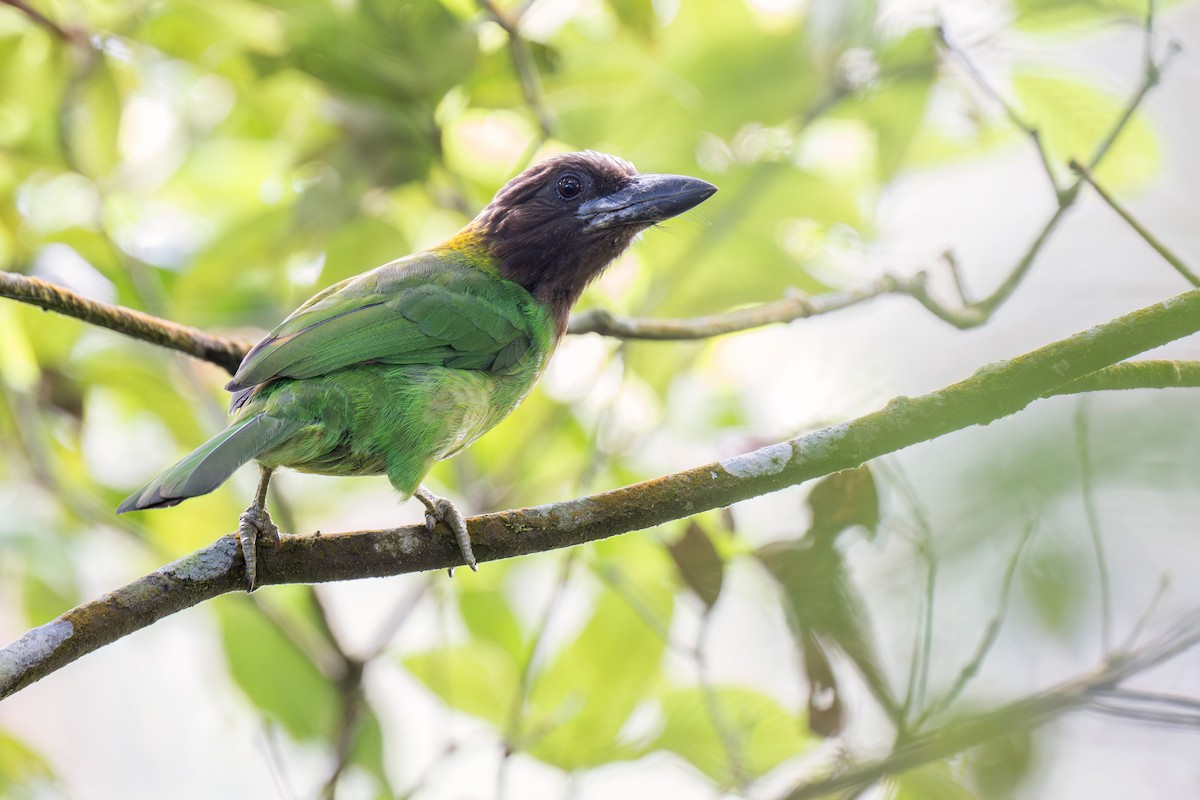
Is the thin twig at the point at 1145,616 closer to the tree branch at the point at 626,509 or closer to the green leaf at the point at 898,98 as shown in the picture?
the tree branch at the point at 626,509

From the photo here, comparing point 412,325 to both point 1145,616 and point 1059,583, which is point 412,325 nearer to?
point 1145,616

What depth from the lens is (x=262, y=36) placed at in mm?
4000

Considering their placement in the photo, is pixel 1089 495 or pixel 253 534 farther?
pixel 253 534

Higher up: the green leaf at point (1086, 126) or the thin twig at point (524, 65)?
the thin twig at point (524, 65)

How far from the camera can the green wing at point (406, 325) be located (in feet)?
9.67

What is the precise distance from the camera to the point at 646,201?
3520mm

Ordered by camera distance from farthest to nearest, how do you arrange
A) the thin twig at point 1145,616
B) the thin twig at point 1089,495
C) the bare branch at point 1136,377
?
the bare branch at point 1136,377, the thin twig at point 1145,616, the thin twig at point 1089,495

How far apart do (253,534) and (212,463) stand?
6.8 inches

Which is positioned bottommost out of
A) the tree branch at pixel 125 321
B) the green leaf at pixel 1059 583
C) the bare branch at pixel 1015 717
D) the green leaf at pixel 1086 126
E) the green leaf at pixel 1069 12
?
the bare branch at pixel 1015 717

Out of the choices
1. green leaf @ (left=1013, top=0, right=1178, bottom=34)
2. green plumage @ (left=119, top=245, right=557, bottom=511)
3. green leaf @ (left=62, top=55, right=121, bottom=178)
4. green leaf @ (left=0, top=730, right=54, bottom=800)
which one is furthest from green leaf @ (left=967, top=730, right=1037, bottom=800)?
green leaf @ (left=62, top=55, right=121, bottom=178)

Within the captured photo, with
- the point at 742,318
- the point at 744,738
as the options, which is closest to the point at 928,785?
the point at 744,738

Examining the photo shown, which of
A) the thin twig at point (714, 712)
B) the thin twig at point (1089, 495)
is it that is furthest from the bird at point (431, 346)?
the thin twig at point (1089, 495)

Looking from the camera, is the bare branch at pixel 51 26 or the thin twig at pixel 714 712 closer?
the thin twig at pixel 714 712

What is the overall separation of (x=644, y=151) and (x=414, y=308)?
43.3 inches
